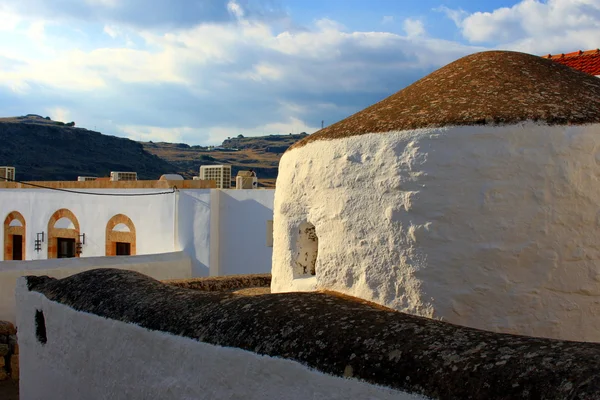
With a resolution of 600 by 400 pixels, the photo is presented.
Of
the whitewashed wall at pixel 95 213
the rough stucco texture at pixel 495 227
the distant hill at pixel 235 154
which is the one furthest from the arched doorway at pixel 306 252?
the distant hill at pixel 235 154

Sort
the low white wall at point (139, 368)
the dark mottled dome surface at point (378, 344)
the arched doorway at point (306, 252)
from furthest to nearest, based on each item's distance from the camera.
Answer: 1. the arched doorway at point (306, 252)
2. the low white wall at point (139, 368)
3. the dark mottled dome surface at point (378, 344)

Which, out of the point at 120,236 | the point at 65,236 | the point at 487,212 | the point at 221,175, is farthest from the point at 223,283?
the point at 65,236

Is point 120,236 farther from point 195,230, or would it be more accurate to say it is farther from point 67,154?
point 67,154

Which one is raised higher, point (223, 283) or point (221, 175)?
point (221, 175)

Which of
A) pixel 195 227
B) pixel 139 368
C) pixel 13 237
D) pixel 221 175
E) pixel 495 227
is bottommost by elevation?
pixel 13 237

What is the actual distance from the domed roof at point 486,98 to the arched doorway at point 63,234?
11.4 m

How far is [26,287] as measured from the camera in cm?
568

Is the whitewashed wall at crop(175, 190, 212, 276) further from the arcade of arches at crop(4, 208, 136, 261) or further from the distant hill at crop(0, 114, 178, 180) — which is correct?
the distant hill at crop(0, 114, 178, 180)

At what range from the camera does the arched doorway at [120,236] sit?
13.8 metres

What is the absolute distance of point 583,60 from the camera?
8.06 meters

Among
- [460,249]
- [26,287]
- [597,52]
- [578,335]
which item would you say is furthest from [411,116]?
[597,52]

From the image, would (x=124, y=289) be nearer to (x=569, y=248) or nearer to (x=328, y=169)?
(x=328, y=169)

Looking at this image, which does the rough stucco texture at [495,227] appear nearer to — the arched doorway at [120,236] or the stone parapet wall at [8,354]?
the stone parapet wall at [8,354]

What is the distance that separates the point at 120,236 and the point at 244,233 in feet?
11.5
